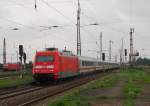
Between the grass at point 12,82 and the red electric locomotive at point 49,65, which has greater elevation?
the red electric locomotive at point 49,65

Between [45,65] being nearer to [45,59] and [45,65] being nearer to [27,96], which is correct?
[45,59]

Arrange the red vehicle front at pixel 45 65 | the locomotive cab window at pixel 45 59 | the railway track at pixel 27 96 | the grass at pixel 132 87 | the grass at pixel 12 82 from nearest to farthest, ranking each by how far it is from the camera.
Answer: the grass at pixel 132 87
the railway track at pixel 27 96
the grass at pixel 12 82
the red vehicle front at pixel 45 65
the locomotive cab window at pixel 45 59

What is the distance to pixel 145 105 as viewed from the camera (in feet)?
53.5

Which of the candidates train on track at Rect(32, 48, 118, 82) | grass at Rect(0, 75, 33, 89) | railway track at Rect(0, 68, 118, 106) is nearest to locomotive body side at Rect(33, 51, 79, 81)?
train on track at Rect(32, 48, 118, 82)

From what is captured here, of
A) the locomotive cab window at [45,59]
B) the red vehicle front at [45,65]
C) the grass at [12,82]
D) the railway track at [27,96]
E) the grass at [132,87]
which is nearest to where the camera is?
the grass at [132,87]

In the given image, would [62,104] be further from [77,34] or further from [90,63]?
[90,63]

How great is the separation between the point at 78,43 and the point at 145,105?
4120 cm

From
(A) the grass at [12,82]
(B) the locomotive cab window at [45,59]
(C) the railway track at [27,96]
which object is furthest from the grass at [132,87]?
(A) the grass at [12,82]

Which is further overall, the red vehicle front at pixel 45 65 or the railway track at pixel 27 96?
the red vehicle front at pixel 45 65

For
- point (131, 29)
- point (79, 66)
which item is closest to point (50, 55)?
point (79, 66)

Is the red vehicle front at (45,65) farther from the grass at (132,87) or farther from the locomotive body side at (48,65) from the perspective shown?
the grass at (132,87)

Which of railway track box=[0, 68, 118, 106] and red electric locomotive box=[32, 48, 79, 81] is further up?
red electric locomotive box=[32, 48, 79, 81]

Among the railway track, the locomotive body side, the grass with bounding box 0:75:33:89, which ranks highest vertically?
the locomotive body side

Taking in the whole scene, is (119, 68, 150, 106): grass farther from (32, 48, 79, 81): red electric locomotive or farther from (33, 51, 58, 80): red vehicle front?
(33, 51, 58, 80): red vehicle front
